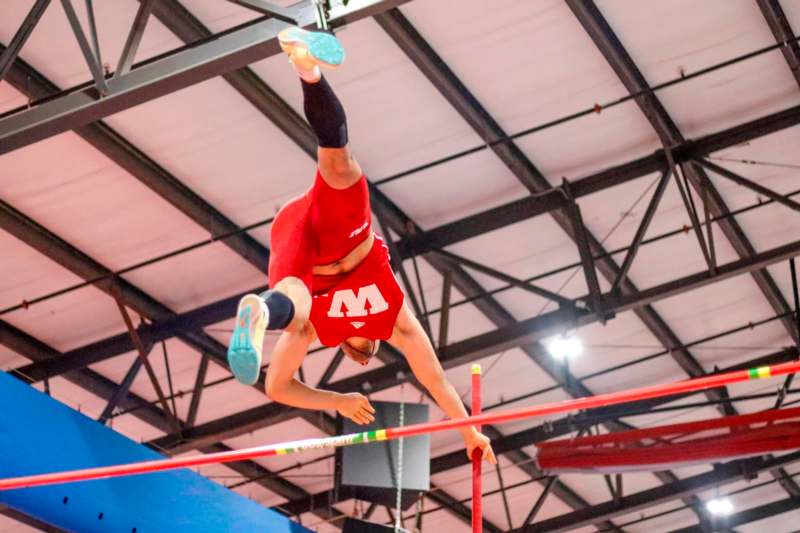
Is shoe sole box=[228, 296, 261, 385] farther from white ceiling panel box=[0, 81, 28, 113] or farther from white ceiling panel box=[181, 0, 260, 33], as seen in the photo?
white ceiling panel box=[0, 81, 28, 113]

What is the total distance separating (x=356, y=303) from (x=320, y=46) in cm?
113

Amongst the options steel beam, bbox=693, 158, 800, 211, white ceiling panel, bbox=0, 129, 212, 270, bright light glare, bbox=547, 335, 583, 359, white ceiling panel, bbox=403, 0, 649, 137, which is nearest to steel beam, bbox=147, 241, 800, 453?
bright light glare, bbox=547, 335, 583, 359

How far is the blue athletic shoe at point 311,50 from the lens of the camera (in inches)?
167

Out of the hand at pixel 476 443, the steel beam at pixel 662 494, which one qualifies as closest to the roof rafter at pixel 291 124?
the hand at pixel 476 443

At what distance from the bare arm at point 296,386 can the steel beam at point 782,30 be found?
4.72 m

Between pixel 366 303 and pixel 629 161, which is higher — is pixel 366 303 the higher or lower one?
the lower one

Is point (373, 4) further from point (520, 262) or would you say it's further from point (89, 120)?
point (520, 262)

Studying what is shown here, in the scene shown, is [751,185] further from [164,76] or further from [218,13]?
[164,76]

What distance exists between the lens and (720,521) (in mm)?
15109

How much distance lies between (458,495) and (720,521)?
135 inches

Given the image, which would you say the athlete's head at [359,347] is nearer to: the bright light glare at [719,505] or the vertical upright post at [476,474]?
the vertical upright post at [476,474]

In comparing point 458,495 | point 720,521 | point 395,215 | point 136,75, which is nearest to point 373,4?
point 136,75

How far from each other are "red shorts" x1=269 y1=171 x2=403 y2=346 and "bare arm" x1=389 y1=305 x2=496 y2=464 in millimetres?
129

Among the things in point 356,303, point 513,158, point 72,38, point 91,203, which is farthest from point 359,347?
point 513,158
